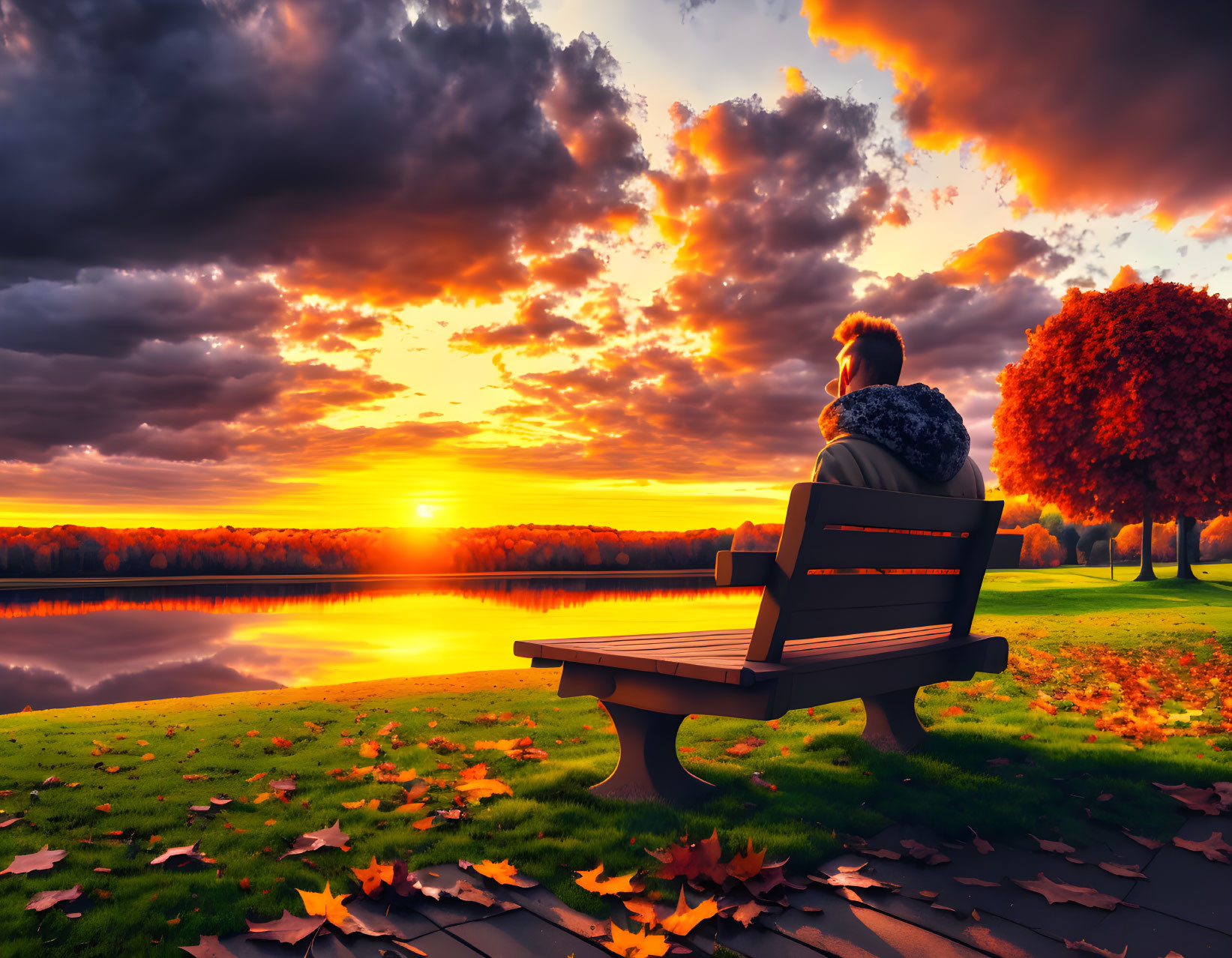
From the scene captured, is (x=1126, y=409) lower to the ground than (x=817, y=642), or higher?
higher

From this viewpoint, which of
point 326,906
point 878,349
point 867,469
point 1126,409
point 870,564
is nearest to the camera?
point 326,906

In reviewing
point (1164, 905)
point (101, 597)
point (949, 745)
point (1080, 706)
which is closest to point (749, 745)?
point (949, 745)

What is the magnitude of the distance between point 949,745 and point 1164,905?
77.3 inches

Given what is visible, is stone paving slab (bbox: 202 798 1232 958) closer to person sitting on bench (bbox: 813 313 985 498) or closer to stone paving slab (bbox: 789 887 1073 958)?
stone paving slab (bbox: 789 887 1073 958)

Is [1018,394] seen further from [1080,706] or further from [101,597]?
[101,597]

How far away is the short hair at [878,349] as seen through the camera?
432 centimetres

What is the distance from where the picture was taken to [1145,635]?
10547mm

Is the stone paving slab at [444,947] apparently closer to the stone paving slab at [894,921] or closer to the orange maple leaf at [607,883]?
the stone paving slab at [894,921]

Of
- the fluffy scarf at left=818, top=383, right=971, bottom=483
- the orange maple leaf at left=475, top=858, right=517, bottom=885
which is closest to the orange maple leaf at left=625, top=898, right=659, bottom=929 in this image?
the orange maple leaf at left=475, top=858, right=517, bottom=885

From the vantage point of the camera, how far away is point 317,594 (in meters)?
30.2

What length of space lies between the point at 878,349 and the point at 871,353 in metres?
0.04

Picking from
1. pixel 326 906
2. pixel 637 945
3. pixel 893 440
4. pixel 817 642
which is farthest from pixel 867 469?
pixel 326 906

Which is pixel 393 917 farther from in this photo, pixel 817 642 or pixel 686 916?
pixel 817 642

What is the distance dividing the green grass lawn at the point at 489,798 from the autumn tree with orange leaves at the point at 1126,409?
50.3ft
